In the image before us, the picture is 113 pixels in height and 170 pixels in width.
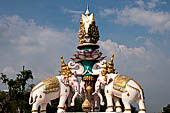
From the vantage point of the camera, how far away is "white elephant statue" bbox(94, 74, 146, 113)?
11.1 meters

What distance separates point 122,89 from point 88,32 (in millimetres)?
3166

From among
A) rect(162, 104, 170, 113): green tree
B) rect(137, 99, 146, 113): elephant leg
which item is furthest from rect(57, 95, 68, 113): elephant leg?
rect(162, 104, 170, 113): green tree

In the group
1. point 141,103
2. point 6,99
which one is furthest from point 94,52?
point 6,99

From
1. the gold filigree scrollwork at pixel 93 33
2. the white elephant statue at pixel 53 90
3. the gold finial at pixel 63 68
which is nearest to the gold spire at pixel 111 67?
the gold filigree scrollwork at pixel 93 33

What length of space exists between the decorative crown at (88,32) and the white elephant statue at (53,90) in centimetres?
184

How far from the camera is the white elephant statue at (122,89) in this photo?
36.6ft

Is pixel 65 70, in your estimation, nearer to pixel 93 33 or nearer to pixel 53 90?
pixel 53 90

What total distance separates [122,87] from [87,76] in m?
1.77

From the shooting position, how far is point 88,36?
12.7 metres

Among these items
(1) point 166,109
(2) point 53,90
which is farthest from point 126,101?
(1) point 166,109

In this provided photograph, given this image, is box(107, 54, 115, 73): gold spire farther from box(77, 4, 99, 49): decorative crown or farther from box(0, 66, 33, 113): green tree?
box(0, 66, 33, 113): green tree

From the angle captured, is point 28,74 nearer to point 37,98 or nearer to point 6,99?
point 6,99

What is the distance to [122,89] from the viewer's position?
442 inches

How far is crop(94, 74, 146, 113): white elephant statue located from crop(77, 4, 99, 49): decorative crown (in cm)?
180
